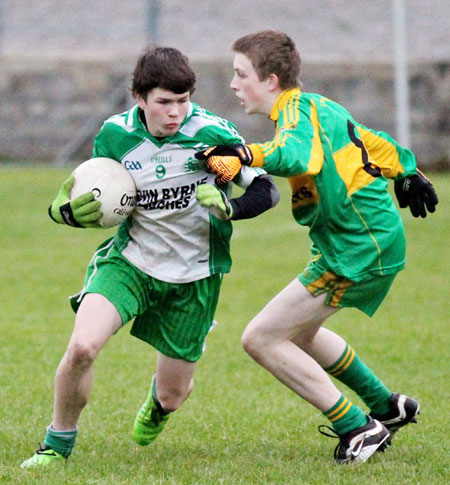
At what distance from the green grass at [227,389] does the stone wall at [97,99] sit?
7943 mm

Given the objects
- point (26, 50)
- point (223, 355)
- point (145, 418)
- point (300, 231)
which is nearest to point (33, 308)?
point (223, 355)

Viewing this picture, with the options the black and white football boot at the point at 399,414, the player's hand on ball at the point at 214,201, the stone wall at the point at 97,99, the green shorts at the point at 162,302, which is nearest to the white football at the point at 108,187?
the green shorts at the point at 162,302

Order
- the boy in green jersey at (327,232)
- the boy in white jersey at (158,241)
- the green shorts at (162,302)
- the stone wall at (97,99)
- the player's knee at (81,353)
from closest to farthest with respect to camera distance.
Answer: the player's knee at (81,353) → the boy in white jersey at (158,241) → the boy in green jersey at (327,232) → the green shorts at (162,302) → the stone wall at (97,99)

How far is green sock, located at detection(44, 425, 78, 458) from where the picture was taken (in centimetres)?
471

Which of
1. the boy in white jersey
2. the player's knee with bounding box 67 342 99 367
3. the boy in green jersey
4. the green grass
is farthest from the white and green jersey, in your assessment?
the green grass

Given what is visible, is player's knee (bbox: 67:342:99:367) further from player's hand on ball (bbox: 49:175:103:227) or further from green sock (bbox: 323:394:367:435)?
green sock (bbox: 323:394:367:435)

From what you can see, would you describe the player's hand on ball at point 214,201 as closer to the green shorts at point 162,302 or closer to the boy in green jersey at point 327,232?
the boy in green jersey at point 327,232

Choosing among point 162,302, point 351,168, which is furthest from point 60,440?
point 351,168

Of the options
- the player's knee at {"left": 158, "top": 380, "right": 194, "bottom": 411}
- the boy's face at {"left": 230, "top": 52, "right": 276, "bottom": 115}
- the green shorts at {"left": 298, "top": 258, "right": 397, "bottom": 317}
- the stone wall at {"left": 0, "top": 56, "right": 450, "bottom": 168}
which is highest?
the boy's face at {"left": 230, "top": 52, "right": 276, "bottom": 115}

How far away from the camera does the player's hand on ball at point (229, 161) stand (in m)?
4.40

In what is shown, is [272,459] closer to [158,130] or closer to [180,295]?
[180,295]

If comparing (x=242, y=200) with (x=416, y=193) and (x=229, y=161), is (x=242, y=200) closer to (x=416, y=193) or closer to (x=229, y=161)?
(x=229, y=161)

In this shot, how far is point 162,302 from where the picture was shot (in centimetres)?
498

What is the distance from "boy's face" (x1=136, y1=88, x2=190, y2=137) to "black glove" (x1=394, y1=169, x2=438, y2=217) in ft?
3.71
